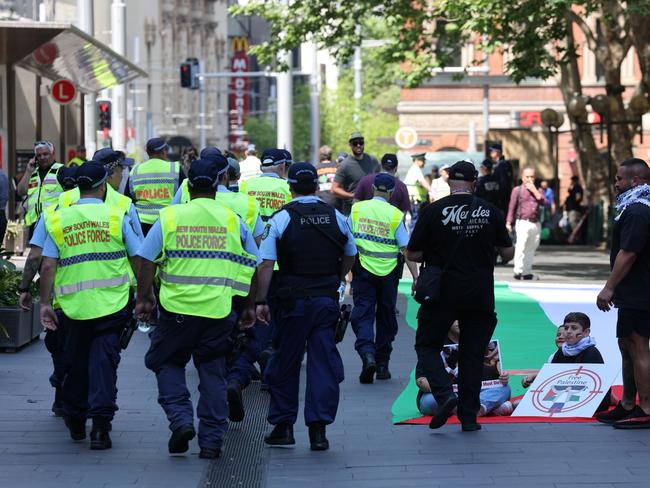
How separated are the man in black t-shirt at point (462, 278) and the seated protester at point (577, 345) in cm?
85

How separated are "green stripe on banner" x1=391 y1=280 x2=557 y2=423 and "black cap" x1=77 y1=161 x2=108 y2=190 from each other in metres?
2.62

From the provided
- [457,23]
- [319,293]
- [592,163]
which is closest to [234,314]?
[319,293]

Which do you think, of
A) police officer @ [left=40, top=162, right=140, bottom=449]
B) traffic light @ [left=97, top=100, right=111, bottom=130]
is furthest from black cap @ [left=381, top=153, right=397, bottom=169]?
traffic light @ [left=97, top=100, right=111, bottom=130]

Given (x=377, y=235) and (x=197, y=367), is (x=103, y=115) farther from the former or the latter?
(x=197, y=367)

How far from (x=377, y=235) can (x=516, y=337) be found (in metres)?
3.76

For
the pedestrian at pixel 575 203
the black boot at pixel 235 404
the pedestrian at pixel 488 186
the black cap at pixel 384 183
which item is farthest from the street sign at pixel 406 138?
the black boot at pixel 235 404

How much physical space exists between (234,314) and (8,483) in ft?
5.57

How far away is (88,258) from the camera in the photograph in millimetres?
9570

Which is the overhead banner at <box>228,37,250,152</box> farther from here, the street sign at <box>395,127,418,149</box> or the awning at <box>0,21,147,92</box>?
the awning at <box>0,21,147,92</box>

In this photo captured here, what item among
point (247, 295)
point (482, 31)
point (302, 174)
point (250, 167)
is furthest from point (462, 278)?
point (482, 31)

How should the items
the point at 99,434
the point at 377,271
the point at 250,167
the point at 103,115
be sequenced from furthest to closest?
the point at 103,115 < the point at 250,167 < the point at 377,271 < the point at 99,434

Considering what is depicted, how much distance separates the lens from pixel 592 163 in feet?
112

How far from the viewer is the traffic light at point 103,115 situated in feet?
114

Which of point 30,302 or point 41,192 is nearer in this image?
point 30,302
